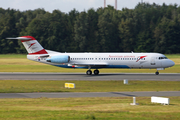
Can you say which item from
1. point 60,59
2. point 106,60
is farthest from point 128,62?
point 60,59

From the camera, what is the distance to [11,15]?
148m

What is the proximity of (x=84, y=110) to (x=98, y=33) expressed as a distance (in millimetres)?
114257

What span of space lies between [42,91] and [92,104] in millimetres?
10389

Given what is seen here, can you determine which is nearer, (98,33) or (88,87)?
(88,87)

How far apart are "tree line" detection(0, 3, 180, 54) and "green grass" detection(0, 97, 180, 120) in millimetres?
106171

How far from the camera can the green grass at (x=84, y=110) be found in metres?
17.9

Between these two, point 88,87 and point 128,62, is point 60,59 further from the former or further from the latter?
point 88,87

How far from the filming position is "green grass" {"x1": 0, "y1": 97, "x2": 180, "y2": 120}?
17.9m

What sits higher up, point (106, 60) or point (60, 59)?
point (60, 59)

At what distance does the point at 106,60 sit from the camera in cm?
5375

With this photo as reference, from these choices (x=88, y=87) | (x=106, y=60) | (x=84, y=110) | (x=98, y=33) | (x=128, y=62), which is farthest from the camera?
(x=98, y=33)

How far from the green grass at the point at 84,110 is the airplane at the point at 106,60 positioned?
29024 millimetres

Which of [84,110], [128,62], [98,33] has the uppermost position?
[98,33]

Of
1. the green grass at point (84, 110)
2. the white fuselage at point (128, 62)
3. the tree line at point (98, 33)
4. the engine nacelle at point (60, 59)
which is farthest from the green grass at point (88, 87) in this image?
the tree line at point (98, 33)
